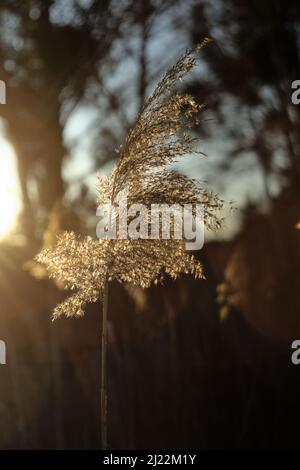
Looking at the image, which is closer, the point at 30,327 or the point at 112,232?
the point at 112,232

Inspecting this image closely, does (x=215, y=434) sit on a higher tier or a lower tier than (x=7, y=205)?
lower

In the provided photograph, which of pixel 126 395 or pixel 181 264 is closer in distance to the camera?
pixel 181 264

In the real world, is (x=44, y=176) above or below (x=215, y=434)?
above

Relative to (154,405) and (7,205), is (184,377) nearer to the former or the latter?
(154,405)

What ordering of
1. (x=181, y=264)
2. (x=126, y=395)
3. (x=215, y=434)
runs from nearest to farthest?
(x=181, y=264) < (x=215, y=434) < (x=126, y=395)

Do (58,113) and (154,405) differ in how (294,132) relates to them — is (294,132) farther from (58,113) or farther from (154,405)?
(154,405)

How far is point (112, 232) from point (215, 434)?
337 cm

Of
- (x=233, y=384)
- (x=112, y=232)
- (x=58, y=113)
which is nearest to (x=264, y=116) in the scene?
(x=58, y=113)

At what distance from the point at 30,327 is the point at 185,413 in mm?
2259

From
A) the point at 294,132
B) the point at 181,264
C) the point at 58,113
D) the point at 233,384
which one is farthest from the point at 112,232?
the point at 58,113

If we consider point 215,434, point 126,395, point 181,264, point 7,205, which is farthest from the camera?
point 7,205

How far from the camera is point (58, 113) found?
6.98m

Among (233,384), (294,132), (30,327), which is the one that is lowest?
(233,384)

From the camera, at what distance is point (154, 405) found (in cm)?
589
